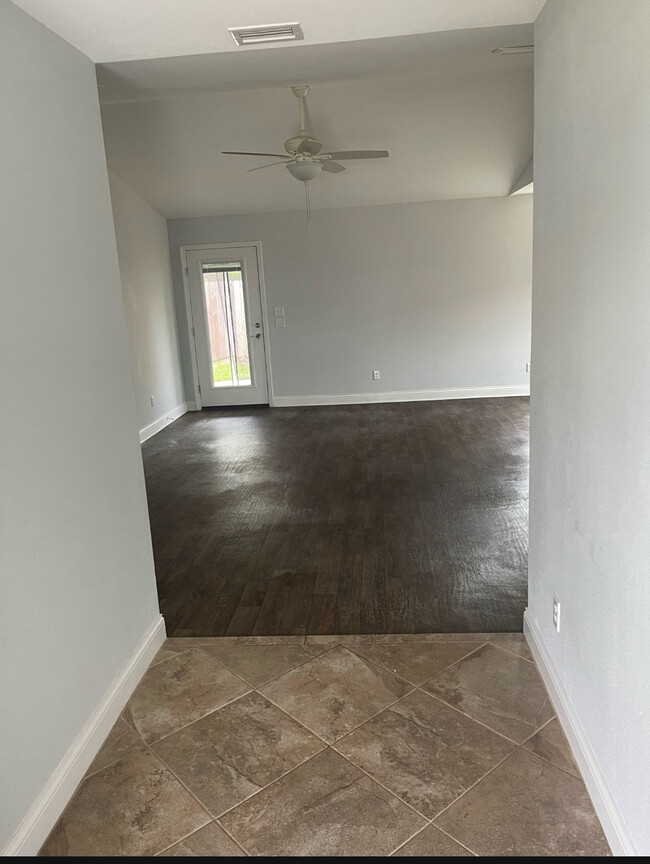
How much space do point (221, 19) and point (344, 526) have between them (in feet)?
9.18

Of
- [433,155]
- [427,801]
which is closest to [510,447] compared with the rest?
[433,155]

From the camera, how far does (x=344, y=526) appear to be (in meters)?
3.94

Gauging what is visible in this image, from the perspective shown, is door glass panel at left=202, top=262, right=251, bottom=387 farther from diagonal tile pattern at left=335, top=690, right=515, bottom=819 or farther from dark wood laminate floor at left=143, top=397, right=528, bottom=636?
diagonal tile pattern at left=335, top=690, right=515, bottom=819

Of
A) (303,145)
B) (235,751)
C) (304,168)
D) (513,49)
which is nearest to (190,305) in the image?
(304,168)

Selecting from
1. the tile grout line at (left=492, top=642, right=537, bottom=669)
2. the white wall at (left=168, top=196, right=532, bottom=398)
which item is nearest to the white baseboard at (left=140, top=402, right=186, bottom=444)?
the white wall at (left=168, top=196, right=532, bottom=398)

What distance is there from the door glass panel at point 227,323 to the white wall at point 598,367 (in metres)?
6.16

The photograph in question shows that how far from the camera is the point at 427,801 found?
1745 millimetres

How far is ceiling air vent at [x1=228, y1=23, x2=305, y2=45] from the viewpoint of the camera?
2.03 meters

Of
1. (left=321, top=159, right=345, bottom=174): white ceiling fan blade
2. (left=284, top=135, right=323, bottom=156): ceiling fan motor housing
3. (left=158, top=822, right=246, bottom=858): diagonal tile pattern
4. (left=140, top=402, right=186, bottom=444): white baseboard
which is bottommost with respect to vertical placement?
(left=158, top=822, right=246, bottom=858): diagonal tile pattern

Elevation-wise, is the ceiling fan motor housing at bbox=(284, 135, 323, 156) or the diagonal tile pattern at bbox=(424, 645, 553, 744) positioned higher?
the ceiling fan motor housing at bbox=(284, 135, 323, 156)

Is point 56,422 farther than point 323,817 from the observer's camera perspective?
Yes

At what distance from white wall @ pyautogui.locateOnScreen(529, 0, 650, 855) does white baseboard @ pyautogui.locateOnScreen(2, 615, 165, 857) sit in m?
1.51

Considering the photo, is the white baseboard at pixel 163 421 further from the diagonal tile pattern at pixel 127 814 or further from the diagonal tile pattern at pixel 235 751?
the diagonal tile pattern at pixel 127 814

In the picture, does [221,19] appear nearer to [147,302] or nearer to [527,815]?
[527,815]
